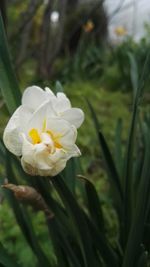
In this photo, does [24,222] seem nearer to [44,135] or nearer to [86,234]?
[86,234]

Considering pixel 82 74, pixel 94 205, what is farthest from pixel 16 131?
pixel 82 74

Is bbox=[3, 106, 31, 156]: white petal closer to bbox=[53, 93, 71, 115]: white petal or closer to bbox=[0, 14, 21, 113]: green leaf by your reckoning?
bbox=[53, 93, 71, 115]: white petal

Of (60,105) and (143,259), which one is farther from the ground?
(60,105)

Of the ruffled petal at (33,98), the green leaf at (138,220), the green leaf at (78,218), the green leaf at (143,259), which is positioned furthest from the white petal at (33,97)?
the green leaf at (143,259)

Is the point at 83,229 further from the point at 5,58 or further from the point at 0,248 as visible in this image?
the point at 5,58

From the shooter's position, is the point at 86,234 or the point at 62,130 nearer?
the point at 62,130

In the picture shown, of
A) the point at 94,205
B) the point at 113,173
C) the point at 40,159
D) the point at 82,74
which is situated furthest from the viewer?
the point at 82,74

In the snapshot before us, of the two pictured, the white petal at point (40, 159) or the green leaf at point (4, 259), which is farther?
the green leaf at point (4, 259)

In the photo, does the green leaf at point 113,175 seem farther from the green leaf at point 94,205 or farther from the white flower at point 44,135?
the white flower at point 44,135
